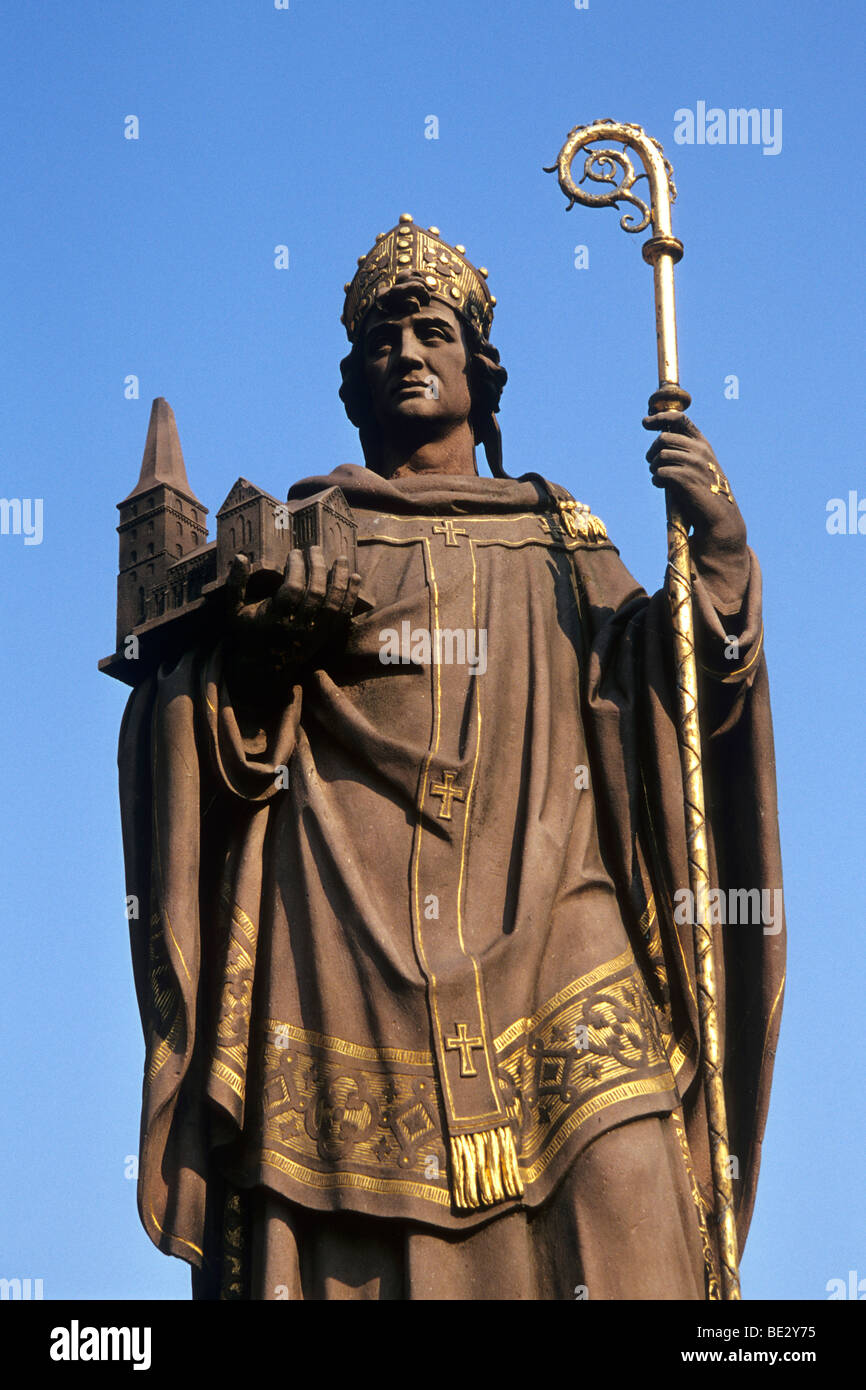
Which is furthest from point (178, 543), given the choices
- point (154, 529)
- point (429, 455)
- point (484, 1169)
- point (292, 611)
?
point (484, 1169)

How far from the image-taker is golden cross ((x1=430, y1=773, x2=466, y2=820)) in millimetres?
11688

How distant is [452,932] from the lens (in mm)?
11375

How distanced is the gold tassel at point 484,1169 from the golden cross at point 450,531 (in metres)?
3.06

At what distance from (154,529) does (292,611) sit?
1.00 metres

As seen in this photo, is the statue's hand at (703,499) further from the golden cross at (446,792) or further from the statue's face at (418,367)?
the statue's face at (418,367)

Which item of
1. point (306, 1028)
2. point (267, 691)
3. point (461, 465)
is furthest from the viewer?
point (461, 465)

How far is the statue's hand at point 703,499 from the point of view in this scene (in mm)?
11836

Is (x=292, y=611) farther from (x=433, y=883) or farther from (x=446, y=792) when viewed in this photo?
(x=433, y=883)
